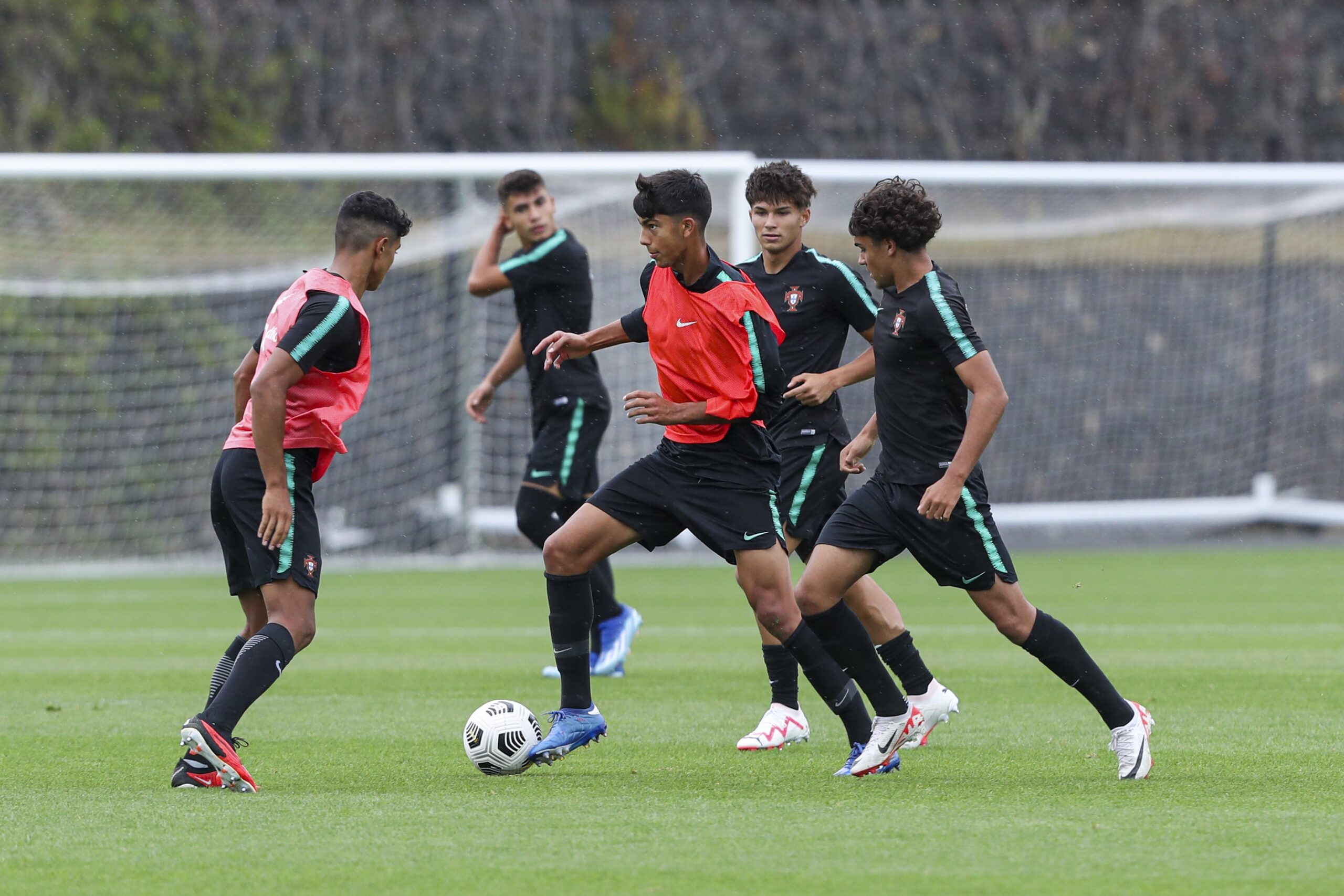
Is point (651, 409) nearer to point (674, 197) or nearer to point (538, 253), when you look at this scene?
point (674, 197)

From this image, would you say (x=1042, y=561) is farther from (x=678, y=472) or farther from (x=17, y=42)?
(x=17, y=42)

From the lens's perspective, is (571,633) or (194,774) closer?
(194,774)

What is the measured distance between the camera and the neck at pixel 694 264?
570 cm

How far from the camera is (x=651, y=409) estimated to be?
550 centimetres

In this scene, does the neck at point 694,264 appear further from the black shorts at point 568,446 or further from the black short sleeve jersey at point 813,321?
the black shorts at point 568,446

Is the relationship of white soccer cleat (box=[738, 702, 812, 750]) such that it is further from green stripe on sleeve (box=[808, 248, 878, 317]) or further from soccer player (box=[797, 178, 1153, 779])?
green stripe on sleeve (box=[808, 248, 878, 317])

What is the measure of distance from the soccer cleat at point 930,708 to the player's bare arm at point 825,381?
3.79 ft

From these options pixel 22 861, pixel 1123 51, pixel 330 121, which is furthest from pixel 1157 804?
pixel 1123 51

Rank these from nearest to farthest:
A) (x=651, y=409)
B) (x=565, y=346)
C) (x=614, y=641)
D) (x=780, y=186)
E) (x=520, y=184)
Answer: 1. (x=651, y=409)
2. (x=565, y=346)
3. (x=780, y=186)
4. (x=614, y=641)
5. (x=520, y=184)

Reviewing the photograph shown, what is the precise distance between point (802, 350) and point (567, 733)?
6.24 ft

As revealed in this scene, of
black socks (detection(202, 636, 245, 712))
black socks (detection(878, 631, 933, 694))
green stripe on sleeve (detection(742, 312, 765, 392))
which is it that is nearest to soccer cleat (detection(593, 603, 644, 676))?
black socks (detection(878, 631, 933, 694))

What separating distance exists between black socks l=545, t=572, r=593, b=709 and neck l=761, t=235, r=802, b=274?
1.66 meters

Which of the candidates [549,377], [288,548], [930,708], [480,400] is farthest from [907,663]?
[480,400]

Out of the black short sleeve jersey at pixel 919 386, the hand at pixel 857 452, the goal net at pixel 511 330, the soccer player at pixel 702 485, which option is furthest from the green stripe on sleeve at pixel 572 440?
the goal net at pixel 511 330
